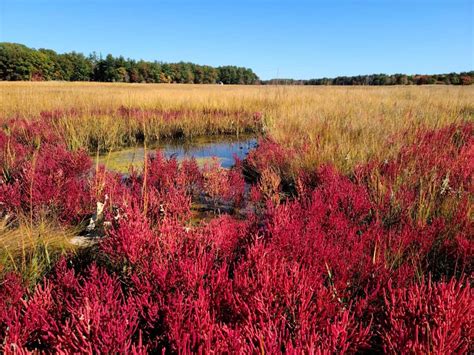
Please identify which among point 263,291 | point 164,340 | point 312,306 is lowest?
point 164,340

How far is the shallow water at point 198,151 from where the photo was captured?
768cm

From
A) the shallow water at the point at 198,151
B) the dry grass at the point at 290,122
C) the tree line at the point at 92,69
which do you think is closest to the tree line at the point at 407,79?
the tree line at the point at 92,69

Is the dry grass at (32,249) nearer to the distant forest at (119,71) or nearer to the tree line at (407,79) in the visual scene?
the tree line at (407,79)

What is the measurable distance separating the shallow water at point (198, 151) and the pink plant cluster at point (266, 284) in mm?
3469

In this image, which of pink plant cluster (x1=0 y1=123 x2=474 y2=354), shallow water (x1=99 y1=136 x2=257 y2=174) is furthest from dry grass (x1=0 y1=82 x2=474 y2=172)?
pink plant cluster (x1=0 y1=123 x2=474 y2=354)

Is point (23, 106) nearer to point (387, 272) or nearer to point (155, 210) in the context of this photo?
point (155, 210)

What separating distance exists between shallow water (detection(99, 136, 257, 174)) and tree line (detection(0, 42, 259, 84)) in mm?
53410

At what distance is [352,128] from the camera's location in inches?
294

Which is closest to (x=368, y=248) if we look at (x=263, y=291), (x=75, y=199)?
(x=263, y=291)

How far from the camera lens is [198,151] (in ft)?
30.2

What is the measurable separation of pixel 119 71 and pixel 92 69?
11.1m

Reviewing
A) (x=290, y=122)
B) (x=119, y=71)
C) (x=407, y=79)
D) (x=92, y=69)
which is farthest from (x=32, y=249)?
(x=92, y=69)

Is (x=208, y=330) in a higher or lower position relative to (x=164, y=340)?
higher

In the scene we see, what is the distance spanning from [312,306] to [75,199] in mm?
3084
